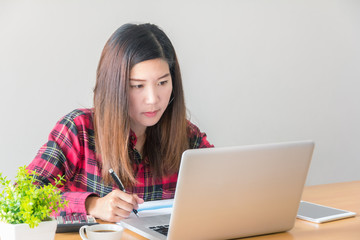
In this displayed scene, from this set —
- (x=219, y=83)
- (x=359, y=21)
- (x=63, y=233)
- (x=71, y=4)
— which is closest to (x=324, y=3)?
(x=359, y=21)

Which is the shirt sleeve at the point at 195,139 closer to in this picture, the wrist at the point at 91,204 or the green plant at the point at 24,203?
the wrist at the point at 91,204

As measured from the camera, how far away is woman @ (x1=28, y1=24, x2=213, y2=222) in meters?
1.62

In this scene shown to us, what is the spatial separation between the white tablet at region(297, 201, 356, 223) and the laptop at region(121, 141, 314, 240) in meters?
0.16

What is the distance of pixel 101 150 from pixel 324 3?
2445 millimetres

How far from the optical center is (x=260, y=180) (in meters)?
1.18

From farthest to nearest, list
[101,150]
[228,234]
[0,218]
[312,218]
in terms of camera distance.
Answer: [101,150]
[312,218]
[228,234]
[0,218]

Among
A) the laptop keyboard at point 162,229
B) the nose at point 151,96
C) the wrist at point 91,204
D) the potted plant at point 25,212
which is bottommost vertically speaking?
the wrist at point 91,204

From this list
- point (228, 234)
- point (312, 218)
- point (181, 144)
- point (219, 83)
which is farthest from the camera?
point (219, 83)

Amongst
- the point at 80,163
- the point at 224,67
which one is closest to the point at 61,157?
the point at 80,163

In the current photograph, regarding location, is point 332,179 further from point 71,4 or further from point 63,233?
point 63,233

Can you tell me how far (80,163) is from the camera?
1730mm

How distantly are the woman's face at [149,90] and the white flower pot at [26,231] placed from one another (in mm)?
699

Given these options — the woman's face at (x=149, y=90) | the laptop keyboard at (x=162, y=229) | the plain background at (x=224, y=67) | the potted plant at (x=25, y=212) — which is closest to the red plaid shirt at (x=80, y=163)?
the woman's face at (x=149, y=90)

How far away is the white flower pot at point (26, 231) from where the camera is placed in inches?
38.0
